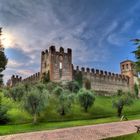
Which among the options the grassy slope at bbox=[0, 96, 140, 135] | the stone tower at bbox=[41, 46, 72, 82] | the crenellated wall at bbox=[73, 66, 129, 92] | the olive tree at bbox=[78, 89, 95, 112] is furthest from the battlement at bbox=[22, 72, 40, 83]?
the olive tree at bbox=[78, 89, 95, 112]

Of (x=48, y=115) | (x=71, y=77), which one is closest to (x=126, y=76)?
(x=71, y=77)

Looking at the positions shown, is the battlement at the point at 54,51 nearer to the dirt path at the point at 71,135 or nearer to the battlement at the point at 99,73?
the battlement at the point at 99,73

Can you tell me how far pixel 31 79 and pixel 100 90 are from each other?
73.2ft

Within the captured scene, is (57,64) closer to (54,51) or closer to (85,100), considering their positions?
(54,51)

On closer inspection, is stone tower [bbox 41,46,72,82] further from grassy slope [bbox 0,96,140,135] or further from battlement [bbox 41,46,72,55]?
grassy slope [bbox 0,96,140,135]

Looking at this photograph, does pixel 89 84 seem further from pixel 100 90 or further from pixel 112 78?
pixel 112 78

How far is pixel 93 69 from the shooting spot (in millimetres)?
76625

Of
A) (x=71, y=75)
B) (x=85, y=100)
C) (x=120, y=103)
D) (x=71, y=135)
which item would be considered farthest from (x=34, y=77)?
(x=71, y=135)

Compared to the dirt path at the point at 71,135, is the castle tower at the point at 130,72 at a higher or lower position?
higher

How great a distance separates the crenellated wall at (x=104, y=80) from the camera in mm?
73819

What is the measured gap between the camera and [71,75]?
223ft

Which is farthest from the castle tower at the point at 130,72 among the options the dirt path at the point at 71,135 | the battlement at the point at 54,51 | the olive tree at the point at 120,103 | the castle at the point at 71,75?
the dirt path at the point at 71,135

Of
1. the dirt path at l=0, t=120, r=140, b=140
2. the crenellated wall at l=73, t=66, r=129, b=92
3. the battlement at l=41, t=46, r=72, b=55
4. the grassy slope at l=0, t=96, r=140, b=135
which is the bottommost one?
the dirt path at l=0, t=120, r=140, b=140

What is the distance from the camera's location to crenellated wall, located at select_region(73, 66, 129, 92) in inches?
2906
